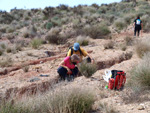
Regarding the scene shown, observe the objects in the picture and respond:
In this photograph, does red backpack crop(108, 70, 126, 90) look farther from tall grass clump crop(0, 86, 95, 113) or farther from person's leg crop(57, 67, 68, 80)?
person's leg crop(57, 67, 68, 80)

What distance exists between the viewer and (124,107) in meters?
3.76

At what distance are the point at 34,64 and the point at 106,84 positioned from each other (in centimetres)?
504

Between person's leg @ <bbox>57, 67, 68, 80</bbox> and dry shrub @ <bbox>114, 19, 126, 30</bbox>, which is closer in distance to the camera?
person's leg @ <bbox>57, 67, 68, 80</bbox>

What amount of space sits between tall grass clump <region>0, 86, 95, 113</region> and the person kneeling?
2.81 meters

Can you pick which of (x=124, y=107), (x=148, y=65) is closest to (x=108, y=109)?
(x=124, y=107)

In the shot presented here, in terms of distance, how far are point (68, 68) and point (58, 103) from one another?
3.30 m

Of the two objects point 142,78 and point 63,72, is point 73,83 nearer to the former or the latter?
point 63,72

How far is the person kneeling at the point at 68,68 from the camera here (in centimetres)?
664

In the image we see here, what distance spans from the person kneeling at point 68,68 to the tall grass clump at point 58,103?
9.22ft

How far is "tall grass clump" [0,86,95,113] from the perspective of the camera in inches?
126

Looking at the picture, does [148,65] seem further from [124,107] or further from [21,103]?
[21,103]

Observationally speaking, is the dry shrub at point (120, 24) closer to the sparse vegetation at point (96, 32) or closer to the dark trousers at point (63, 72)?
the sparse vegetation at point (96, 32)

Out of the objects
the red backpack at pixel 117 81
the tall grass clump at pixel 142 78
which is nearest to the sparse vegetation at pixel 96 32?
Result: the red backpack at pixel 117 81

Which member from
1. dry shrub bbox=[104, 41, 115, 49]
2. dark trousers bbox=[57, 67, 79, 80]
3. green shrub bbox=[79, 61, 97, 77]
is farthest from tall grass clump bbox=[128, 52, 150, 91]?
dry shrub bbox=[104, 41, 115, 49]
